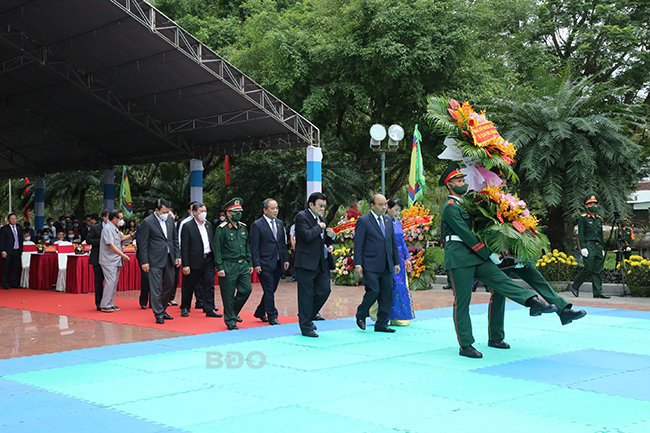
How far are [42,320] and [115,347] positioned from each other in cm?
322

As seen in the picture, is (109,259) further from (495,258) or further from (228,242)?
(495,258)

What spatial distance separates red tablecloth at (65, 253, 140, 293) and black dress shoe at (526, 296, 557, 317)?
34.3 feet

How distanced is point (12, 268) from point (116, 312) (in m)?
6.72

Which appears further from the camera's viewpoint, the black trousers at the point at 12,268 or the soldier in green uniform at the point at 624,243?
the black trousers at the point at 12,268

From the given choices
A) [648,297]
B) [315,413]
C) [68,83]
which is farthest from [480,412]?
[68,83]

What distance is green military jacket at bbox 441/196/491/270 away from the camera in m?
6.66

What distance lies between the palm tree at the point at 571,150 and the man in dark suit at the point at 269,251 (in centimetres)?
761

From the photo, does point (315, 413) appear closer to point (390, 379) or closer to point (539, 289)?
point (390, 379)

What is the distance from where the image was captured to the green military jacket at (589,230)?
13148 mm

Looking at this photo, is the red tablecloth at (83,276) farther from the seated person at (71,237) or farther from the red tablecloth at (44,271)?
the seated person at (71,237)

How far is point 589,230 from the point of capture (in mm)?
13234

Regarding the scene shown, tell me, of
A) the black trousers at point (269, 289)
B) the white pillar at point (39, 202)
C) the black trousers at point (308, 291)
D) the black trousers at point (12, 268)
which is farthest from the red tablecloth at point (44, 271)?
the white pillar at point (39, 202)

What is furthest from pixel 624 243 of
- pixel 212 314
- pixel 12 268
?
pixel 12 268

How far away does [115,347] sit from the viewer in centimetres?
766
